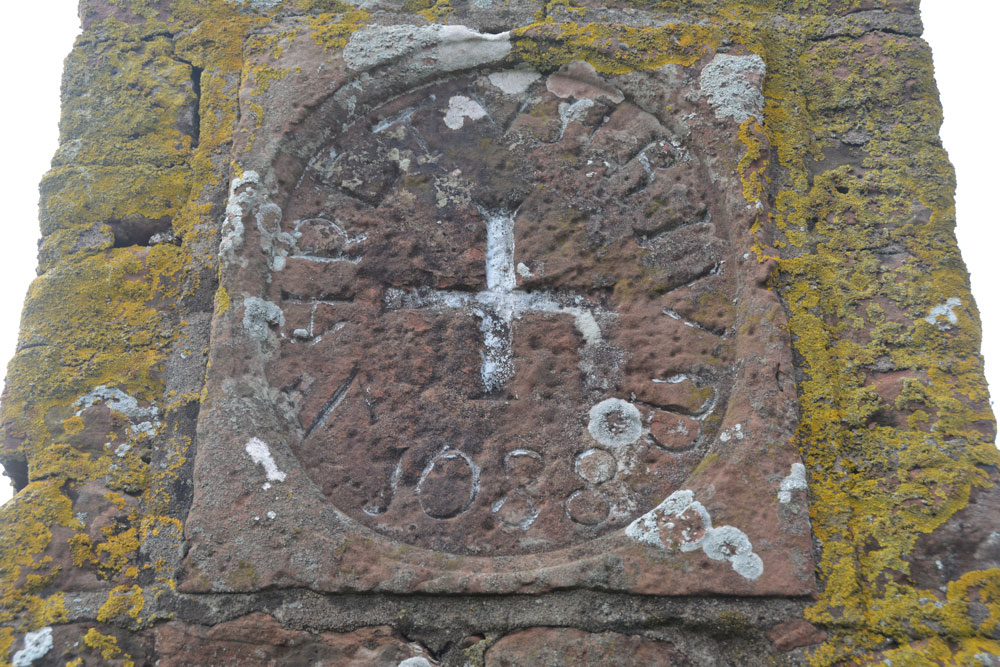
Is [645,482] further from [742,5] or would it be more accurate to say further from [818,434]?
[742,5]

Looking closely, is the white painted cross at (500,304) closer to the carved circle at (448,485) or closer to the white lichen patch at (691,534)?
the carved circle at (448,485)

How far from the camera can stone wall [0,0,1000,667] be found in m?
1.66

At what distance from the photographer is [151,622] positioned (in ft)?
5.59

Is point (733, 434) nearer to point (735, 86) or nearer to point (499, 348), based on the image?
point (499, 348)

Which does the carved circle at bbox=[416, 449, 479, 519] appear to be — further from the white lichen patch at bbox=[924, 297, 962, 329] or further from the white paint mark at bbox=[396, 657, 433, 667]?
the white lichen patch at bbox=[924, 297, 962, 329]

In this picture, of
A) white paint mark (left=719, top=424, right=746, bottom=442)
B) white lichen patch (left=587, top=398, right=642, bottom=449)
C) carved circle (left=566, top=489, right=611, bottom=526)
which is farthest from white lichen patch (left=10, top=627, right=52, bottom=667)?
white paint mark (left=719, top=424, right=746, bottom=442)

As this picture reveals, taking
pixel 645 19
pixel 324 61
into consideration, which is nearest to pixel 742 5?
pixel 645 19

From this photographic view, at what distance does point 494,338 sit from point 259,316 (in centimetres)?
63

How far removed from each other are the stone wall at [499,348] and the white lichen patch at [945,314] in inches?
1.0

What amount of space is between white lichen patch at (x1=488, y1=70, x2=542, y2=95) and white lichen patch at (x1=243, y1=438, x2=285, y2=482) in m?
1.23

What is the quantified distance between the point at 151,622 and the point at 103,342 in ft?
2.46

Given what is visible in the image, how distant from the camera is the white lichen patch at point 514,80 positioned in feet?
7.22

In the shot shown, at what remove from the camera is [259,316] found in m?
1.93

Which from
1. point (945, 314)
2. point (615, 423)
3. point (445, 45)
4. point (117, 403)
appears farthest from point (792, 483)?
point (117, 403)
